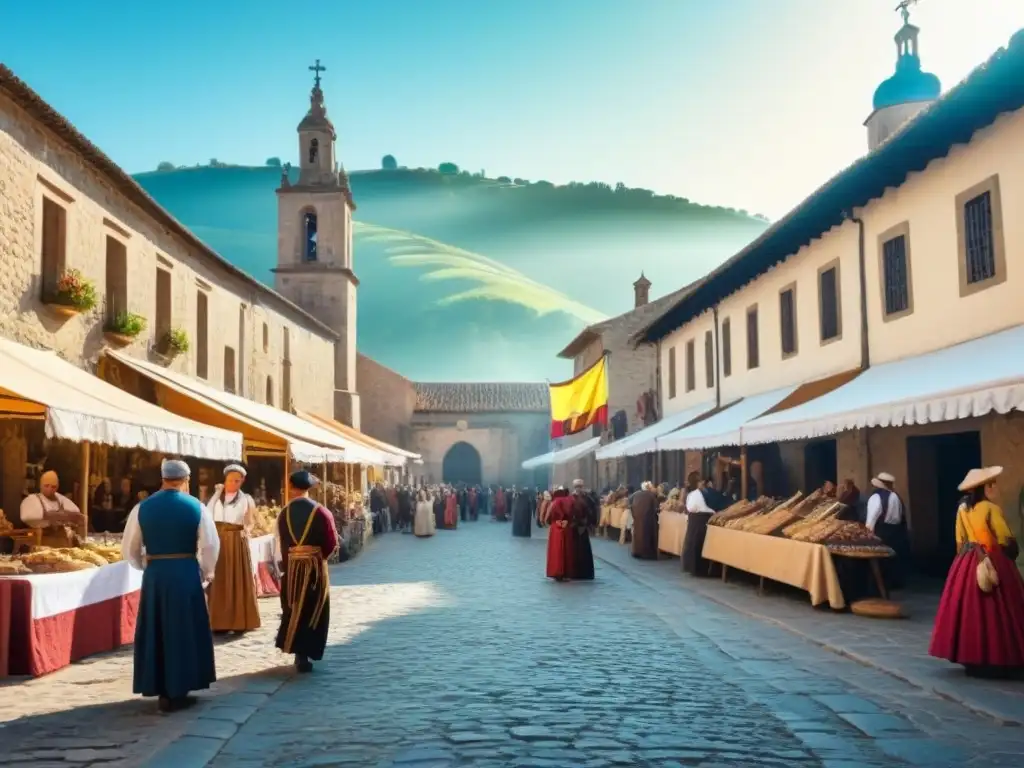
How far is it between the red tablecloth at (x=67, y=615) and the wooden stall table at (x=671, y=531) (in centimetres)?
1022

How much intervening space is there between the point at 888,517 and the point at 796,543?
1.75 meters

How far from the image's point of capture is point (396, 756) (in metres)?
5.69

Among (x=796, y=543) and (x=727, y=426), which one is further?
(x=727, y=426)

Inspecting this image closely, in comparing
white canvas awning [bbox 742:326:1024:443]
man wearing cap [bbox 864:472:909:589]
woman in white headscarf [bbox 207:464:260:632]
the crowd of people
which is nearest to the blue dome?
white canvas awning [bbox 742:326:1024:443]

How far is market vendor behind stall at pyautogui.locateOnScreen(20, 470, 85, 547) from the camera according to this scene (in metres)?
12.0

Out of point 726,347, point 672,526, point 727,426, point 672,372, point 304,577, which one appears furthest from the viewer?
point 672,372

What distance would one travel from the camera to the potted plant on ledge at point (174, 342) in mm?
19156

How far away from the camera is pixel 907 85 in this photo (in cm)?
2916

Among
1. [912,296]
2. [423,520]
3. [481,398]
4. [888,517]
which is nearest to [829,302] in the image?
[912,296]

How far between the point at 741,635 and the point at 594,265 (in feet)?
556

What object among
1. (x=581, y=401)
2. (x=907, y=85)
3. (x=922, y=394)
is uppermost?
(x=907, y=85)

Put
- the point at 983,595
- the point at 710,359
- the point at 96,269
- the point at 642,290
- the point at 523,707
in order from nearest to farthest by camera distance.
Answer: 1. the point at 523,707
2. the point at 983,595
3. the point at 96,269
4. the point at 710,359
5. the point at 642,290

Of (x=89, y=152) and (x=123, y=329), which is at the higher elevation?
(x=89, y=152)

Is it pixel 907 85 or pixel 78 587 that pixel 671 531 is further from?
pixel 907 85
